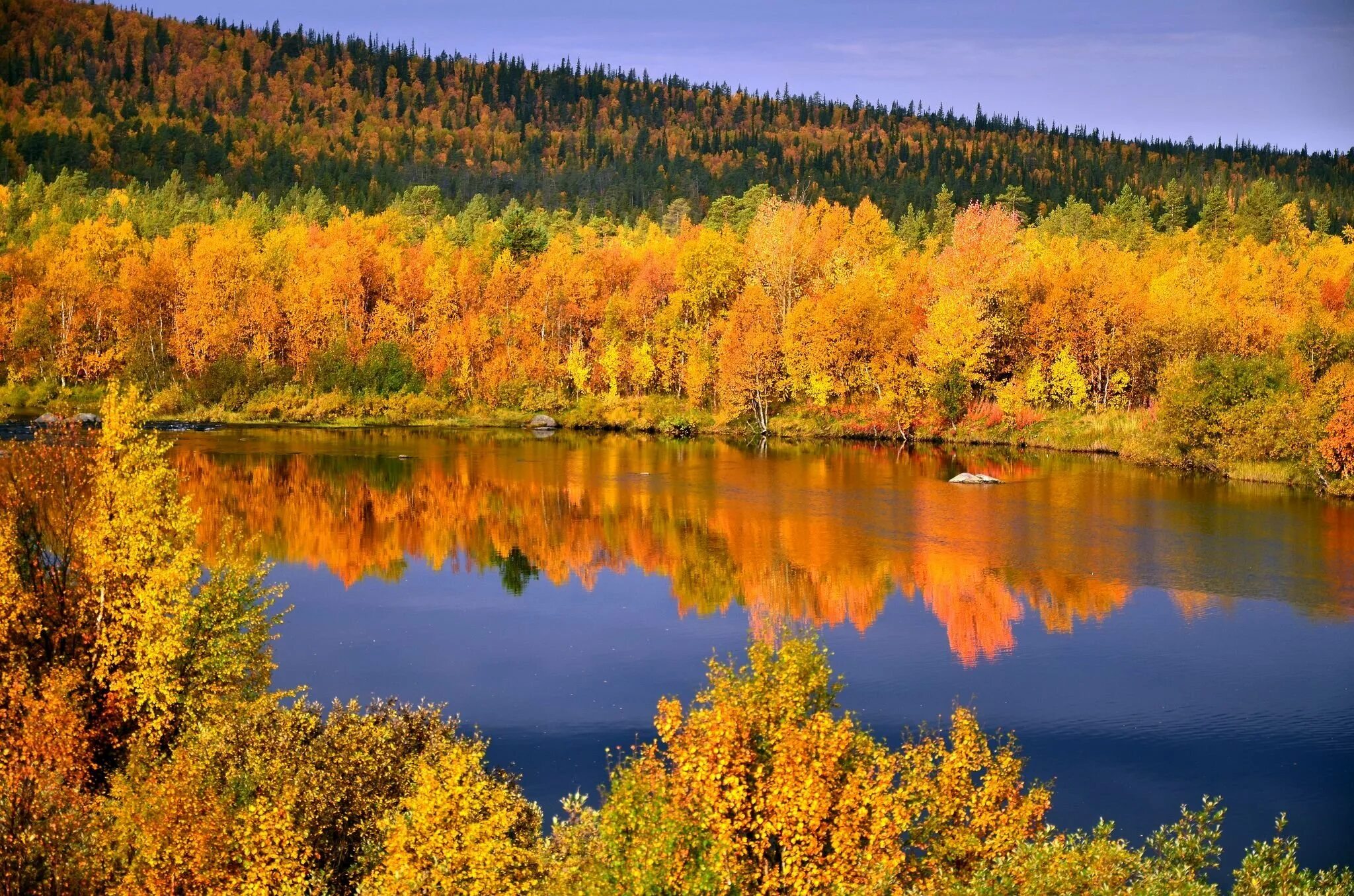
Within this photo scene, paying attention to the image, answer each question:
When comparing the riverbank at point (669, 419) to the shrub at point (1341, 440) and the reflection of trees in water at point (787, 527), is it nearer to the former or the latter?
the reflection of trees in water at point (787, 527)

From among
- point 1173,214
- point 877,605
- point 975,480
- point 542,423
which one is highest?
point 1173,214

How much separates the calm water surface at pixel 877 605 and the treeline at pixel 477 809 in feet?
15.2

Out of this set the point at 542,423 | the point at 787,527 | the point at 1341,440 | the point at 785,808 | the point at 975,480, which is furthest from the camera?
the point at 542,423

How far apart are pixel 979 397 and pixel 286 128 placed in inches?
5908

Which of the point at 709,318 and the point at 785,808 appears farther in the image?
the point at 709,318

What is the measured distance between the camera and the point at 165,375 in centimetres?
9825

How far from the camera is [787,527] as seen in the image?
166 feet

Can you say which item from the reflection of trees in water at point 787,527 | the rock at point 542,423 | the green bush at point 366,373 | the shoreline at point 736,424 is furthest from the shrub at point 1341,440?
the green bush at point 366,373

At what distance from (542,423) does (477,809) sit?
80.7m

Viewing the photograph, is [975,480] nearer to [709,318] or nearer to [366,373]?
[709,318]

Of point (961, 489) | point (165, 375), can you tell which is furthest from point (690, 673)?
point (165, 375)

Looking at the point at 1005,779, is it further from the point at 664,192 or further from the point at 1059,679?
the point at 664,192

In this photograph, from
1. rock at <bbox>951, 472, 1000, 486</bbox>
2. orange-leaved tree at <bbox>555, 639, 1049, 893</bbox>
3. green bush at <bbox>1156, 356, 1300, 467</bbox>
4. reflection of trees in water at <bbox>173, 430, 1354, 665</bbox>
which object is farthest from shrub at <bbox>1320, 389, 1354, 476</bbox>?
orange-leaved tree at <bbox>555, 639, 1049, 893</bbox>

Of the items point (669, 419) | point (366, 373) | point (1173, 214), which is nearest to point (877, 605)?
point (669, 419)
